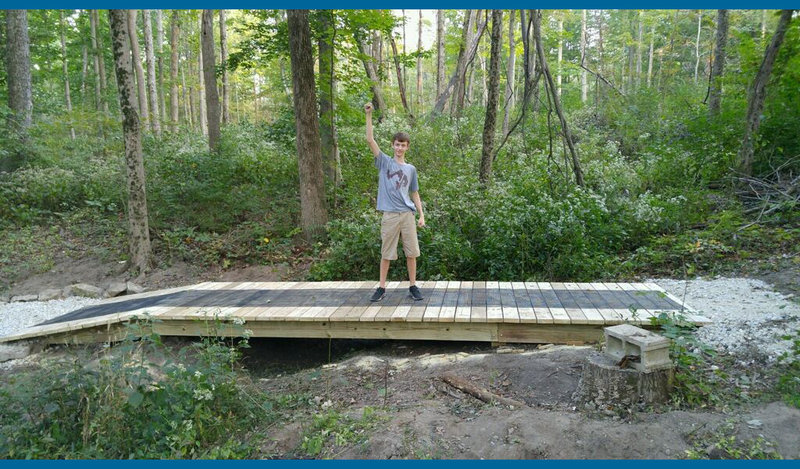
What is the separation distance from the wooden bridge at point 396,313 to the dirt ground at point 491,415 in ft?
0.94

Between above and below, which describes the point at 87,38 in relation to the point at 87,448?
above

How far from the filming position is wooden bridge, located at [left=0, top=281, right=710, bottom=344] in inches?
202

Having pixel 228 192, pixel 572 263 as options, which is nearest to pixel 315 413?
pixel 572 263

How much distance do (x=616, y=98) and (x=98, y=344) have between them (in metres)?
14.7

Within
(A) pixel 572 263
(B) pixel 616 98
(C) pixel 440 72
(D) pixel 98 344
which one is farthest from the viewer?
(C) pixel 440 72

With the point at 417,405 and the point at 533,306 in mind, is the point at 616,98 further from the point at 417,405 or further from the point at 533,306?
the point at 417,405

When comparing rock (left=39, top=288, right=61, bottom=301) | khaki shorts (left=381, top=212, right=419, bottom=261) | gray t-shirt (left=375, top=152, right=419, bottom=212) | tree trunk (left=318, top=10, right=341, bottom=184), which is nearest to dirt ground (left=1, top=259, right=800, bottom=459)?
khaki shorts (left=381, top=212, right=419, bottom=261)

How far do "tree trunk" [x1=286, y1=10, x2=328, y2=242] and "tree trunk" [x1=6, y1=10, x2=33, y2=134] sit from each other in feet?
30.9

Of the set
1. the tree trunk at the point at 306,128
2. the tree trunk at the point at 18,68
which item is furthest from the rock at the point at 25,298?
the tree trunk at the point at 18,68

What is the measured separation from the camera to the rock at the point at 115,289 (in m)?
8.26

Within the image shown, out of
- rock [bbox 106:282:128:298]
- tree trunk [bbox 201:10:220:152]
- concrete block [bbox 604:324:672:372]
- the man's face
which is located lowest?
rock [bbox 106:282:128:298]

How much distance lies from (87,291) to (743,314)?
9.38 metres

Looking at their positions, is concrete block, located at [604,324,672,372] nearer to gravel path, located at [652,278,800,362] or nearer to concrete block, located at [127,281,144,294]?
gravel path, located at [652,278,800,362]

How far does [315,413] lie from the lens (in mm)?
3871
